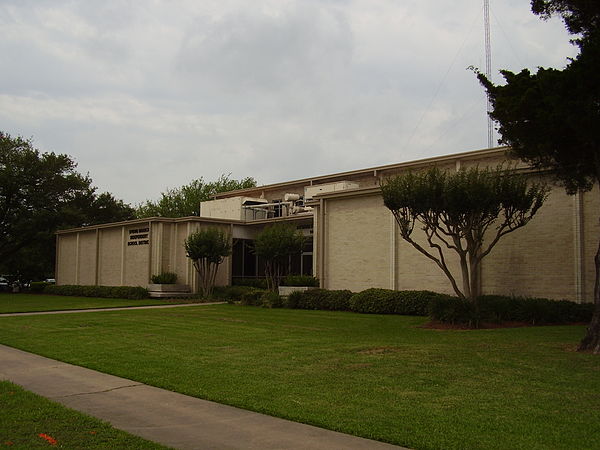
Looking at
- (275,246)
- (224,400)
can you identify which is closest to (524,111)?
(224,400)

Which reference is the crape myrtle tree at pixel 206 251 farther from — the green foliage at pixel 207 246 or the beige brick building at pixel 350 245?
the beige brick building at pixel 350 245

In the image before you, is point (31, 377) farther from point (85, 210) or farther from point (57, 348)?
point (85, 210)

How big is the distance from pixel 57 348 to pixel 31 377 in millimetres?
3636

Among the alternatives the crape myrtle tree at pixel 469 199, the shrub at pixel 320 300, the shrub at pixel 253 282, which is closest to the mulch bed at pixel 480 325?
the crape myrtle tree at pixel 469 199

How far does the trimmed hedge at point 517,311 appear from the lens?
61.1 ft

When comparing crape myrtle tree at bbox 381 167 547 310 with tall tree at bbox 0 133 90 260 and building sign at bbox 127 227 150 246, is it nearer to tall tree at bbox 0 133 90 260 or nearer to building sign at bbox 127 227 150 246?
building sign at bbox 127 227 150 246

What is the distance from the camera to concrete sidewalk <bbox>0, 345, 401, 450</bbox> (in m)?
6.38

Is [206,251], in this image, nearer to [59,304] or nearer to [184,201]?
[59,304]

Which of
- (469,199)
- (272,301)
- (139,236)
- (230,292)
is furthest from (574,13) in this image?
(139,236)

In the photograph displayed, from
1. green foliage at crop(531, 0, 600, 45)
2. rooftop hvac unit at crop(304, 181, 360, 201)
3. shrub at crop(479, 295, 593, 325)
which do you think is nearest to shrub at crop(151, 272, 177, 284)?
rooftop hvac unit at crop(304, 181, 360, 201)

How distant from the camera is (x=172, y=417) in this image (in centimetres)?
746

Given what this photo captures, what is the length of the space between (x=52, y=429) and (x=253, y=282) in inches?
1256

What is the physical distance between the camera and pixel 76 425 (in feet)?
22.7

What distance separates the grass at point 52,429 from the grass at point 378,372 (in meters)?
1.88
